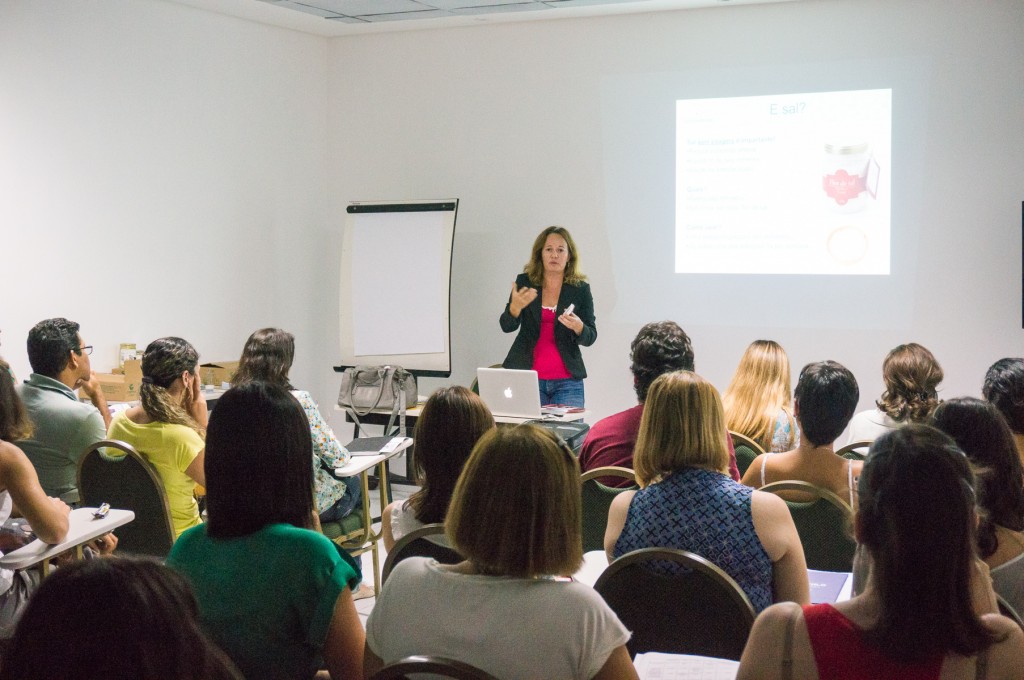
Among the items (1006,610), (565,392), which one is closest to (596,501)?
(1006,610)

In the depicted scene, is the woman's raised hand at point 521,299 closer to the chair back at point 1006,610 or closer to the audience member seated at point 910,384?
the audience member seated at point 910,384

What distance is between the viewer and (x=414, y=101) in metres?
6.81

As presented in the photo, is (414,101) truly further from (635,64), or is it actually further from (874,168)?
(874,168)

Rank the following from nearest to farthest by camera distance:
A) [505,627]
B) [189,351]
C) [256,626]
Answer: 1. [505,627]
2. [256,626]
3. [189,351]

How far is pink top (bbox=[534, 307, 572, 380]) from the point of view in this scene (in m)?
5.80

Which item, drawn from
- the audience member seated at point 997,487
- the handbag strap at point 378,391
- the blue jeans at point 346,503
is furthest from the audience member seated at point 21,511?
the handbag strap at point 378,391

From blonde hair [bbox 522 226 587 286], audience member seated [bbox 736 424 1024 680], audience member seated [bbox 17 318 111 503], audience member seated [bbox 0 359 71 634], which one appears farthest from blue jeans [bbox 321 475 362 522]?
audience member seated [bbox 736 424 1024 680]

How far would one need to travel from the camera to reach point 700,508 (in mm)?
2125

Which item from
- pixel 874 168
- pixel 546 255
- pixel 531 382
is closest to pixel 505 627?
pixel 531 382

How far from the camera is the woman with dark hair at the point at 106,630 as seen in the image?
2.94 ft

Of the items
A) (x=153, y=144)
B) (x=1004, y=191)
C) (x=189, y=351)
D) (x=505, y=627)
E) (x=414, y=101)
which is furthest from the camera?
(x=414, y=101)

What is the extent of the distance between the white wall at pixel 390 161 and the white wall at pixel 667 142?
13 millimetres

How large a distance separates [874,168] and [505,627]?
4.85 metres

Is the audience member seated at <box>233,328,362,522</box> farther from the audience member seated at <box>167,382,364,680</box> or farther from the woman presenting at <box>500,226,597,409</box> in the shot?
the woman presenting at <box>500,226,597,409</box>
